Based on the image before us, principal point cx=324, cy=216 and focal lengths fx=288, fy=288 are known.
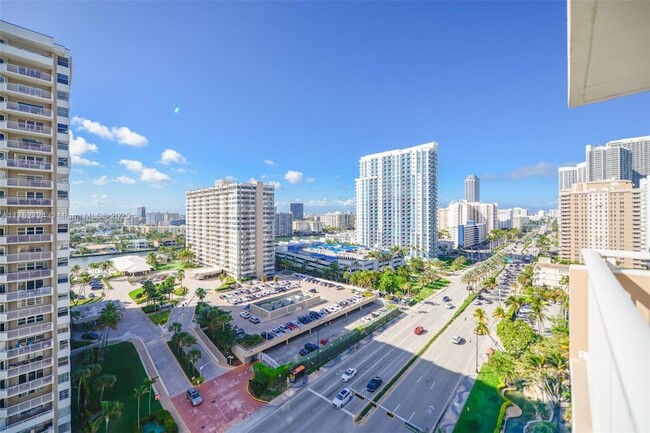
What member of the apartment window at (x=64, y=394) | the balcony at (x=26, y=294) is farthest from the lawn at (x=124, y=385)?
the balcony at (x=26, y=294)

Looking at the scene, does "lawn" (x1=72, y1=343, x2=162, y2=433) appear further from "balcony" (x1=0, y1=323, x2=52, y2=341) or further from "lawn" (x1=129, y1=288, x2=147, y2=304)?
"lawn" (x1=129, y1=288, x2=147, y2=304)

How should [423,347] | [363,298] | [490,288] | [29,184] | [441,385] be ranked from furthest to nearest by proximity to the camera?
[490,288], [363,298], [423,347], [441,385], [29,184]

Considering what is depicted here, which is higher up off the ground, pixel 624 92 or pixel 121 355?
pixel 624 92

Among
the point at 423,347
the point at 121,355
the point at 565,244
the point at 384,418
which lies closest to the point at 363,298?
the point at 423,347

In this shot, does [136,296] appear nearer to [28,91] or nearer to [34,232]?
[34,232]

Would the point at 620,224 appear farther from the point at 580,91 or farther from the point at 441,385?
the point at 580,91

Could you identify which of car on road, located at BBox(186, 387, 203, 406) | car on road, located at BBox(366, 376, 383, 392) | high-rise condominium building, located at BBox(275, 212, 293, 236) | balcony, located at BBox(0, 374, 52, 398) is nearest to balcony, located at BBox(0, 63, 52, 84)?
balcony, located at BBox(0, 374, 52, 398)

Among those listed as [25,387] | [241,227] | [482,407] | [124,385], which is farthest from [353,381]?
[241,227]
